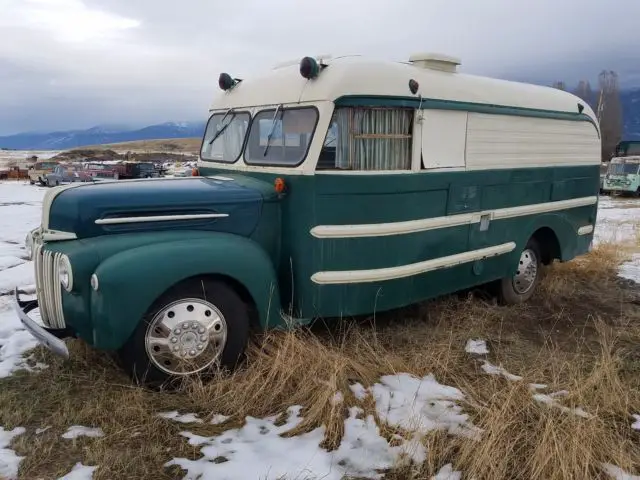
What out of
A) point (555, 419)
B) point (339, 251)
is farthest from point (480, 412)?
point (339, 251)

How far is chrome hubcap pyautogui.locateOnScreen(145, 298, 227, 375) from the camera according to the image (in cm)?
385

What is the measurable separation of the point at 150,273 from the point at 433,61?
3293 mm

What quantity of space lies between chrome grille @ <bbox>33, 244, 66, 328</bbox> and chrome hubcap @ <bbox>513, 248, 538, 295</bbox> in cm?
470

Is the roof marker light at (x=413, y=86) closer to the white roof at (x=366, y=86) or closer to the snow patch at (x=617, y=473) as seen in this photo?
the white roof at (x=366, y=86)

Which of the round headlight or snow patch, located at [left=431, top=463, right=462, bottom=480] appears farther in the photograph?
the round headlight

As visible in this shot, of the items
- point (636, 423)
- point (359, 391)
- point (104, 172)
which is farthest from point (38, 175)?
point (636, 423)

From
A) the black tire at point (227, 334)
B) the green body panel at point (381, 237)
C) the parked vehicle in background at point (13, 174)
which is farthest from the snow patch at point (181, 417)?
the parked vehicle in background at point (13, 174)

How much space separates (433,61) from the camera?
17.4 feet

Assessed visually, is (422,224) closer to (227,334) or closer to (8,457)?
(227,334)

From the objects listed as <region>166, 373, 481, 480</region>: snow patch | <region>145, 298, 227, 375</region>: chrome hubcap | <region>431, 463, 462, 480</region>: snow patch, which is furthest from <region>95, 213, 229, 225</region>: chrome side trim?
<region>431, 463, 462, 480</region>: snow patch

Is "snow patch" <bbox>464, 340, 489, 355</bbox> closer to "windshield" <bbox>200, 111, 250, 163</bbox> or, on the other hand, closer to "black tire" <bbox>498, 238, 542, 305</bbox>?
"black tire" <bbox>498, 238, 542, 305</bbox>

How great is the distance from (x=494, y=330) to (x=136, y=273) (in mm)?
3475

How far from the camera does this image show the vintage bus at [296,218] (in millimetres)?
3828

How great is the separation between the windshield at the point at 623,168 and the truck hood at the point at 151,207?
25506mm
